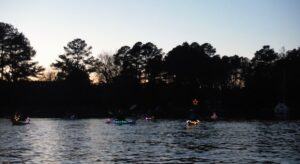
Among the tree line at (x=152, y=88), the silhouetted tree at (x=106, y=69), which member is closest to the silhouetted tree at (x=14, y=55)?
the tree line at (x=152, y=88)

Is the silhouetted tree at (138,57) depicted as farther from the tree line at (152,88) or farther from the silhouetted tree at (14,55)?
the silhouetted tree at (14,55)

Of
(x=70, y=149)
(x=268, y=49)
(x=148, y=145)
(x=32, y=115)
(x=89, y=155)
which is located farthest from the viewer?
(x=268, y=49)

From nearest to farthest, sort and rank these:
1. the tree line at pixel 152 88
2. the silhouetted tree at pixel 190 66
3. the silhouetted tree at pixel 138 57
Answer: the tree line at pixel 152 88 → the silhouetted tree at pixel 190 66 → the silhouetted tree at pixel 138 57

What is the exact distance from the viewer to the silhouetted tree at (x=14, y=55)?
119 meters

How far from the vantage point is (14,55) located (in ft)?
393

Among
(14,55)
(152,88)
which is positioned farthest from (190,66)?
(14,55)

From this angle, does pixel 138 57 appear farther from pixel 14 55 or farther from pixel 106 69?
pixel 14 55

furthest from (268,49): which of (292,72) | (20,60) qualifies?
(20,60)

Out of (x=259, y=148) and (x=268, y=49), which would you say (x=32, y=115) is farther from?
(x=259, y=148)

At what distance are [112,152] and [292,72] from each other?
91.1 meters

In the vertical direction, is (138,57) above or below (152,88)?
above

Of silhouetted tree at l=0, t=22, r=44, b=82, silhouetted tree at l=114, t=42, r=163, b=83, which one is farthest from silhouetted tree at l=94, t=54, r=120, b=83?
silhouetted tree at l=0, t=22, r=44, b=82

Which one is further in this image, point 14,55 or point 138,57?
point 138,57

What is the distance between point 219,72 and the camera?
136875 millimetres
